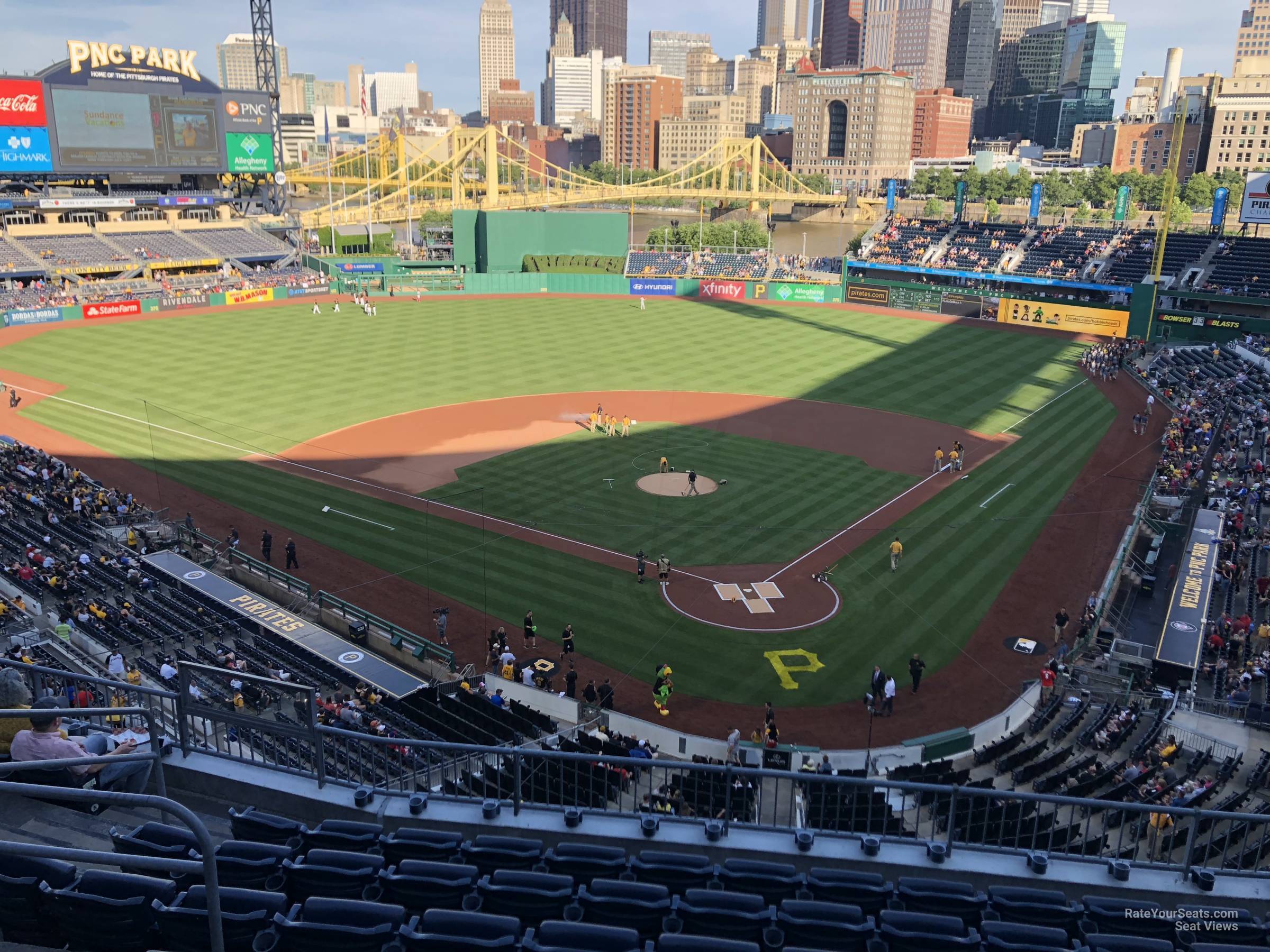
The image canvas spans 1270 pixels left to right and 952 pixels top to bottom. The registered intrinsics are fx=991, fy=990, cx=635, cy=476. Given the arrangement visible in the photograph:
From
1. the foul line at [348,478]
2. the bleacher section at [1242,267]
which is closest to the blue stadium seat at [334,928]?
the foul line at [348,478]

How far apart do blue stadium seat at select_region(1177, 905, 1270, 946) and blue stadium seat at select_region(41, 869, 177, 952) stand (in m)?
8.67

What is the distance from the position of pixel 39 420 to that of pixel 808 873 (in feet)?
153

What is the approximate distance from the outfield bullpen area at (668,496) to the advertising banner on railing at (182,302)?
376 inches

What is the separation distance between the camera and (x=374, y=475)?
127 ft

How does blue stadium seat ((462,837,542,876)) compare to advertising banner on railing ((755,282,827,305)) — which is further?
advertising banner on railing ((755,282,827,305))

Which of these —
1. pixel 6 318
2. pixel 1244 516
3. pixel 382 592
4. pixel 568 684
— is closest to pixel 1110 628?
pixel 1244 516

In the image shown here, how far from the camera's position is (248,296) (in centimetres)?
8169

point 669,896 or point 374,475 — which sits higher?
point 669,896

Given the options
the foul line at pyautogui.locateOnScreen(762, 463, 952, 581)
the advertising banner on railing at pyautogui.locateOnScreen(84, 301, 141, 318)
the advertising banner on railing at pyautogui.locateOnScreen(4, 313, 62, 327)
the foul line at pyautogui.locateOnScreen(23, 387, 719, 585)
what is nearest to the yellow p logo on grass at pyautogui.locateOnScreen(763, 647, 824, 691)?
the foul line at pyautogui.locateOnScreen(762, 463, 952, 581)

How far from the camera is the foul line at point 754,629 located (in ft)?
87.2

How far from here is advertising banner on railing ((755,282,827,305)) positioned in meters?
87.8

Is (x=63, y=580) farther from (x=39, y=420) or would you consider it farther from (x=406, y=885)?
(x=39, y=420)

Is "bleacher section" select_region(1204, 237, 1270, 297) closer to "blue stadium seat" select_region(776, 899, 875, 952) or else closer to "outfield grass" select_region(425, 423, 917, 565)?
"outfield grass" select_region(425, 423, 917, 565)

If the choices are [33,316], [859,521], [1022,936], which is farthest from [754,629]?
[33,316]
